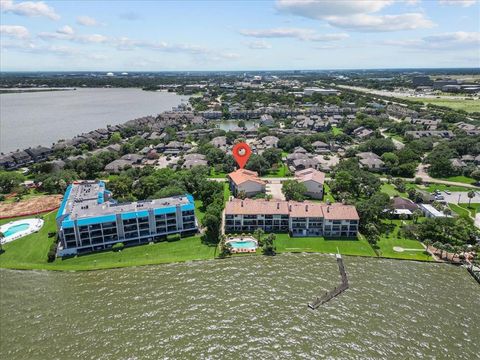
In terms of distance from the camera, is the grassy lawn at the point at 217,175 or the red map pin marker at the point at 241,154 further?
the grassy lawn at the point at 217,175

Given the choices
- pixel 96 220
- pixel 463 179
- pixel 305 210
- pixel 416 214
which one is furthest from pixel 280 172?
pixel 96 220

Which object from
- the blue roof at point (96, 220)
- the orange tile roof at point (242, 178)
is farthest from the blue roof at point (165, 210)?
the orange tile roof at point (242, 178)

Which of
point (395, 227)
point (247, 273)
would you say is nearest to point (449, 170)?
point (395, 227)

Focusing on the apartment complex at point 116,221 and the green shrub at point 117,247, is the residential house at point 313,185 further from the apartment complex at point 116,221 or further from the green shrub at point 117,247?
the green shrub at point 117,247

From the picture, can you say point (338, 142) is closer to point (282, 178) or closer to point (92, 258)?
point (282, 178)

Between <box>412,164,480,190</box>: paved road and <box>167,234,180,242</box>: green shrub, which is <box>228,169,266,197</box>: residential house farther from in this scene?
<box>412,164,480,190</box>: paved road

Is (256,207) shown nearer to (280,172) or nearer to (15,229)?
(280,172)
